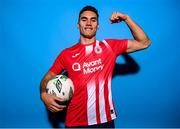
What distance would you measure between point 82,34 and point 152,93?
3.00 ft

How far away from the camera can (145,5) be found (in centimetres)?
228

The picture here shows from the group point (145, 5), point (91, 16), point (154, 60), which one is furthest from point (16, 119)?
point (145, 5)

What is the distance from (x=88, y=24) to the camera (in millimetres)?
1854

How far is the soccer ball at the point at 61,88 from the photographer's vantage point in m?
1.66

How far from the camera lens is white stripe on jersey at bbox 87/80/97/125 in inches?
71.5

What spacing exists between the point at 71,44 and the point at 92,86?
60 cm

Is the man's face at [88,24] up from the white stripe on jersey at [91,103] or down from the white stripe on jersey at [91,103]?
up

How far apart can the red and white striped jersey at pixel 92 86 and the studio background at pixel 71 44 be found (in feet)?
1.48

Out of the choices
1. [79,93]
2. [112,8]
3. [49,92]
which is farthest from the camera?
[112,8]

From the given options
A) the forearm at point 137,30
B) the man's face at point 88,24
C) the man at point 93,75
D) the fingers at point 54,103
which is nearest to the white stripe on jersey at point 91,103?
the man at point 93,75

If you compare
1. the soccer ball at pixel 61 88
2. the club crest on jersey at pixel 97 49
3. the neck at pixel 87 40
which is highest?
the neck at pixel 87 40

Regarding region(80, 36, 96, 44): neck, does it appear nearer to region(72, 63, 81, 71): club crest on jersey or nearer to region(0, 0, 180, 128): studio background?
region(72, 63, 81, 71): club crest on jersey

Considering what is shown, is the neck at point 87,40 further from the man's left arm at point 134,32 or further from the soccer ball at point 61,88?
the soccer ball at point 61,88

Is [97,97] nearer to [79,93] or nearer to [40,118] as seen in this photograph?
[79,93]
